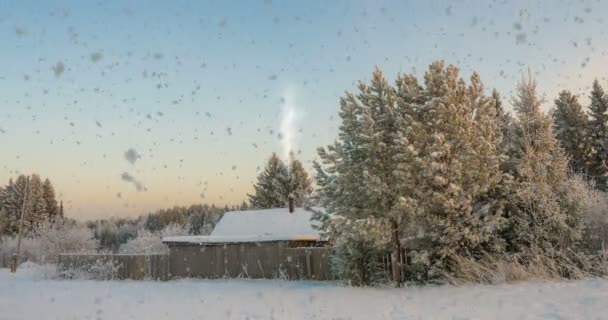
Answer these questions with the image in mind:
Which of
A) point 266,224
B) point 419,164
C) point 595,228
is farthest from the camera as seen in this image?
point 266,224

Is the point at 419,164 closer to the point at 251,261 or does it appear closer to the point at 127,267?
the point at 251,261

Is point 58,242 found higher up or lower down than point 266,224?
lower down

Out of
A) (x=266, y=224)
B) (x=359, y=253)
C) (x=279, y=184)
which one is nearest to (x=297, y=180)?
(x=279, y=184)

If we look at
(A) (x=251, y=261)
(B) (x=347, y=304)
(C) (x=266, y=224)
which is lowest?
(B) (x=347, y=304)

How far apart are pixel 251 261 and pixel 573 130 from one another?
30989mm

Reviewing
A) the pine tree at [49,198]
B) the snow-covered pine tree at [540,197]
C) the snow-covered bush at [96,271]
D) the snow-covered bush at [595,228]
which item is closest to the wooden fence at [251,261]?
the snow-covered bush at [96,271]

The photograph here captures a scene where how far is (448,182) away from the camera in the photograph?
18.0 m

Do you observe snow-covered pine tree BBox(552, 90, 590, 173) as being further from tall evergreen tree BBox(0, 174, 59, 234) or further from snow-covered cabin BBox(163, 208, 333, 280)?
tall evergreen tree BBox(0, 174, 59, 234)

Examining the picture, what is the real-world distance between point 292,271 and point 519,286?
1327cm

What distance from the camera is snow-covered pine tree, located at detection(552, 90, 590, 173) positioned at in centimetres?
4203

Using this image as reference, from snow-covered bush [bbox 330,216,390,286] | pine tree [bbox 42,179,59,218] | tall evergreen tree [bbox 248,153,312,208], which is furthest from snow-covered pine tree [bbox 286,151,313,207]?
pine tree [bbox 42,179,59,218]

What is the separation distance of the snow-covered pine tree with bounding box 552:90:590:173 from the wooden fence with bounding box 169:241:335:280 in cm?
2759

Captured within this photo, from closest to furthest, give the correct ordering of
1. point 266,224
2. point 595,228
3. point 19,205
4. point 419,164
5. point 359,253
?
point 419,164 → point 595,228 → point 359,253 → point 266,224 → point 19,205

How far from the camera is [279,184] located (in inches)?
2170
